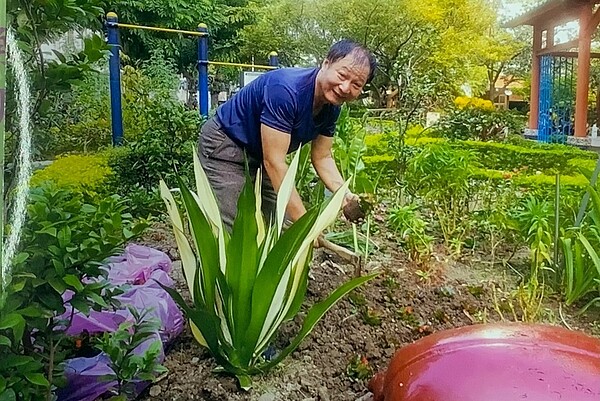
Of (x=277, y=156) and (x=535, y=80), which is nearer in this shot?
(x=277, y=156)

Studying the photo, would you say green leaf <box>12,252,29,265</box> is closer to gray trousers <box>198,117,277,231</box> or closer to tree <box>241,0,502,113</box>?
gray trousers <box>198,117,277,231</box>

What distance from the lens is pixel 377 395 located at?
0.80 metres

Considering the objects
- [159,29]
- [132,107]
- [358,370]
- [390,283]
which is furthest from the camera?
[132,107]

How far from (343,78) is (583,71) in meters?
3.10

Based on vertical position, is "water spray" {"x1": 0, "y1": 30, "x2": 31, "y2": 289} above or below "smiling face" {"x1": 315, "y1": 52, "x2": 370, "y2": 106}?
below

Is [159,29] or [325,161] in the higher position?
[159,29]

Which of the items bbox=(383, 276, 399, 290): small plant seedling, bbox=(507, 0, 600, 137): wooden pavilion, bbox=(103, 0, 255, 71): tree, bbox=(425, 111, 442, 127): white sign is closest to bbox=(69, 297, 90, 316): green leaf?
bbox=(383, 276, 399, 290): small plant seedling

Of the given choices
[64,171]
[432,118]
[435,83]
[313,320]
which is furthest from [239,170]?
[432,118]

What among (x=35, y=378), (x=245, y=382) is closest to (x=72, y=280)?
(x=35, y=378)

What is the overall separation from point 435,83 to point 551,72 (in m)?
1.76

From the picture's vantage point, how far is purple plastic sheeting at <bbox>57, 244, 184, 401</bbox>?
1.03 m

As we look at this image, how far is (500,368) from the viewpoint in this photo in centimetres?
65

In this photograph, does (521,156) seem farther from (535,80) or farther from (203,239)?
(203,239)

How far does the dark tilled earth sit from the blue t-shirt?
425mm
